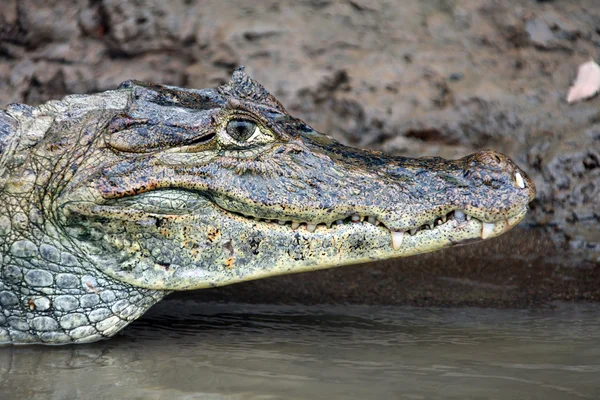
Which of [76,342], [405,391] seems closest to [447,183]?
[405,391]

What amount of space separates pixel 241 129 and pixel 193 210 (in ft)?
1.24

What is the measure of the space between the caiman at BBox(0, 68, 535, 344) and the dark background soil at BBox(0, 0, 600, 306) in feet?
5.31

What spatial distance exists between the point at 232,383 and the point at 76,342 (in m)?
0.78

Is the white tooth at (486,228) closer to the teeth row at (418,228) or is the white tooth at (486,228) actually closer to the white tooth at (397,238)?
the teeth row at (418,228)

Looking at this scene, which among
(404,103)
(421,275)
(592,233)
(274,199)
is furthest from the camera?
(404,103)

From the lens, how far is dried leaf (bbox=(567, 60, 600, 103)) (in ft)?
16.4

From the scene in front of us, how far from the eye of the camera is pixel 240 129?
122 inches

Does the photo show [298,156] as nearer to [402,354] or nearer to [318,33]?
[402,354]

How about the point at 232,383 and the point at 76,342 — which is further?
the point at 76,342

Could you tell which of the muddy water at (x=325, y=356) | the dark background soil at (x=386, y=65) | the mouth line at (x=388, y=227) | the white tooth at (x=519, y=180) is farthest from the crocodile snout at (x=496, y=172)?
the dark background soil at (x=386, y=65)

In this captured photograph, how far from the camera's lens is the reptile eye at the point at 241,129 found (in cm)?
308

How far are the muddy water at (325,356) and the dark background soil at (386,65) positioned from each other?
3.92 ft

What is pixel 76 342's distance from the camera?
124 inches

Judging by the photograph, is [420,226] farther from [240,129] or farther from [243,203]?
[240,129]
